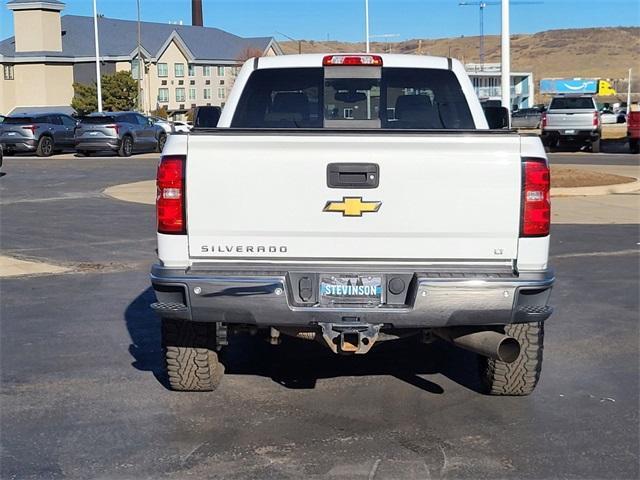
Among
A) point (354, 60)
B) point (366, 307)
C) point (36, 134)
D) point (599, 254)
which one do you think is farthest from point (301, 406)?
point (36, 134)

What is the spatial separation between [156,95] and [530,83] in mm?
46071

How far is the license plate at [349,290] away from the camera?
210 inches

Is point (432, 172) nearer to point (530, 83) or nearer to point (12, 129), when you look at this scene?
point (12, 129)

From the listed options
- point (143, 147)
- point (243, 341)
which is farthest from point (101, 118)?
point (243, 341)

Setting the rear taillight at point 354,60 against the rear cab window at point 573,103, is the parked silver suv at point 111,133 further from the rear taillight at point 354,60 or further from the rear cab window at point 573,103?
the rear taillight at point 354,60

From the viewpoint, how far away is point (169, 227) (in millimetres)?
5375

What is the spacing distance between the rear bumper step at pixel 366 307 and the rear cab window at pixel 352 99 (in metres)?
2.17

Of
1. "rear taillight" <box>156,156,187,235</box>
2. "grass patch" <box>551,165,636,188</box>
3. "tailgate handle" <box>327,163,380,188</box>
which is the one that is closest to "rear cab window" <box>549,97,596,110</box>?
"grass patch" <box>551,165,636,188</box>

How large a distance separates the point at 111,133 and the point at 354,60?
2668cm

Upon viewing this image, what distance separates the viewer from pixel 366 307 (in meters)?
5.31

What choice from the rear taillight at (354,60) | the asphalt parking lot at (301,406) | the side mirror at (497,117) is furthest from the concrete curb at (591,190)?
the rear taillight at (354,60)

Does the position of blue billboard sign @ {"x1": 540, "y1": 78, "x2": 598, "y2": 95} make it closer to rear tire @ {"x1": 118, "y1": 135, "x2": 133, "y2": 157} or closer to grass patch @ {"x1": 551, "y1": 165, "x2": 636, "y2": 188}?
rear tire @ {"x1": 118, "y1": 135, "x2": 133, "y2": 157}

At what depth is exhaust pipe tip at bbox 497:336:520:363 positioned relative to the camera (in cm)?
538

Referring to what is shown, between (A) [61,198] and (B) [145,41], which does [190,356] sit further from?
(B) [145,41]
